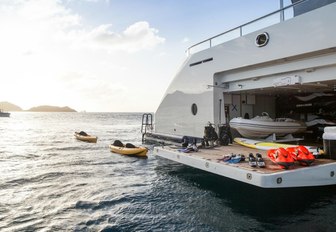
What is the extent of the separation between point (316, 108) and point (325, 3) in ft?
20.4

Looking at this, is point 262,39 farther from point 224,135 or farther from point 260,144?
point 224,135

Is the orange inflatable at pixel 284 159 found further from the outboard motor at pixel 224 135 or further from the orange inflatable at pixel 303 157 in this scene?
the outboard motor at pixel 224 135

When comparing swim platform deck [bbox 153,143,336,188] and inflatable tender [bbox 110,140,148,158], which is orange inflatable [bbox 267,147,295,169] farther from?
inflatable tender [bbox 110,140,148,158]

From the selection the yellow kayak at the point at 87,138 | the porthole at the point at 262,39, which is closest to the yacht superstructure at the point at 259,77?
the porthole at the point at 262,39

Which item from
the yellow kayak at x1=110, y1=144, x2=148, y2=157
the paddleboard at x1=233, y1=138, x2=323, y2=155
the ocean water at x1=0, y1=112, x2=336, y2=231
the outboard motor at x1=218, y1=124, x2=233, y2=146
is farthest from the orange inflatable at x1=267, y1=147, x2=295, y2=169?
the yellow kayak at x1=110, y1=144, x2=148, y2=157

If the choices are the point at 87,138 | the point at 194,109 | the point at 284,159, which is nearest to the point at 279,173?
the point at 284,159

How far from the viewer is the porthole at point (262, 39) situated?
28.6ft

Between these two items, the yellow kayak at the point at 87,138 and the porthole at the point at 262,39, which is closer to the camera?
the porthole at the point at 262,39

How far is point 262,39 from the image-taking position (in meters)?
8.90

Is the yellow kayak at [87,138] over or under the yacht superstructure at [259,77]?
under

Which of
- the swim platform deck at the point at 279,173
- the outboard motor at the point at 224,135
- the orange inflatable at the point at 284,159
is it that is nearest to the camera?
the swim platform deck at the point at 279,173

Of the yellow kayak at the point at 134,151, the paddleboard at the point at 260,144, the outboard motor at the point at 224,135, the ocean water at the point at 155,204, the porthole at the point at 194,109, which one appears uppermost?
the porthole at the point at 194,109

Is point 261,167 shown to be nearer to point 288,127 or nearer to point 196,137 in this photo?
point 288,127

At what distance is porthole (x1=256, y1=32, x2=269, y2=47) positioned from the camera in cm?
871
